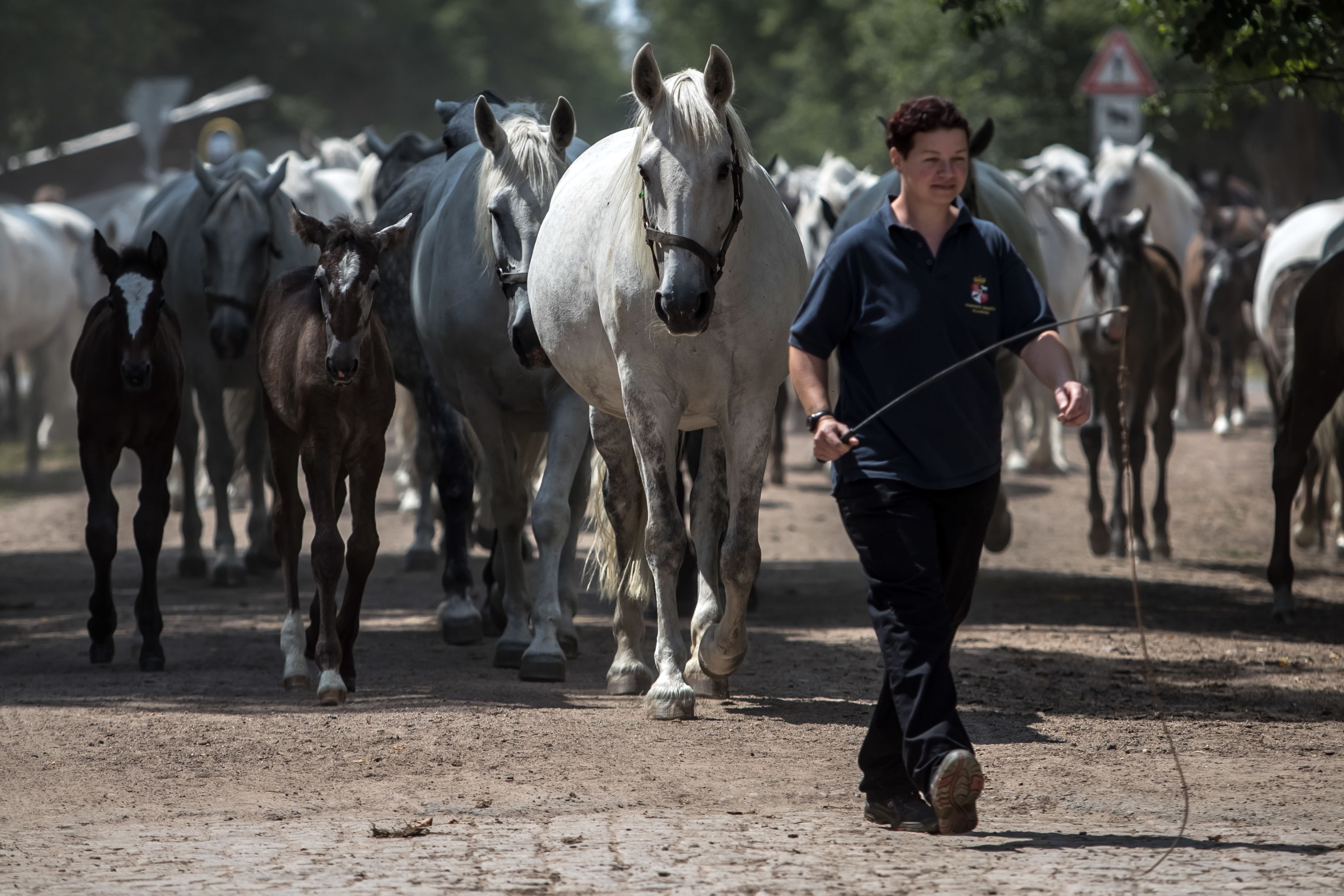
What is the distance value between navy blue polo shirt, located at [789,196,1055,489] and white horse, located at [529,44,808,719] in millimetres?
1004

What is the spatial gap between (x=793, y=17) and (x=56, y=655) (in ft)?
128

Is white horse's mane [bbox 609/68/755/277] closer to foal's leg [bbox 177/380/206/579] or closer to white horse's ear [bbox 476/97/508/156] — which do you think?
white horse's ear [bbox 476/97/508/156]

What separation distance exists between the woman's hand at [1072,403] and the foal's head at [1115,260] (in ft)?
21.7

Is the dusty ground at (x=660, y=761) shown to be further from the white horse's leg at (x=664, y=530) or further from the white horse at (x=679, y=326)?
the white horse at (x=679, y=326)

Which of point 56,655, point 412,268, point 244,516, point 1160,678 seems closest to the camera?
point 1160,678

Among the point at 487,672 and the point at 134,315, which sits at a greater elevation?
the point at 134,315

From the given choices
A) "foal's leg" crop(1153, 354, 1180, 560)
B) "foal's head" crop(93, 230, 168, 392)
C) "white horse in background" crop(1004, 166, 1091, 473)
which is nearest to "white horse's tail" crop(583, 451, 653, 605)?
"foal's head" crop(93, 230, 168, 392)

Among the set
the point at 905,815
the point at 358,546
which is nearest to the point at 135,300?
the point at 358,546

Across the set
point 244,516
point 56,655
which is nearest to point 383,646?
point 56,655

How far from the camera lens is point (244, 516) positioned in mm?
14555

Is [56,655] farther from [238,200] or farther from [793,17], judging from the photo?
[793,17]

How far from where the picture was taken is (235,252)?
9.86 meters

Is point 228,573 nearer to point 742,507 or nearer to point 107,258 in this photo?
point 107,258

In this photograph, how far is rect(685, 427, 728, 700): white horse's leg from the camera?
263 inches
